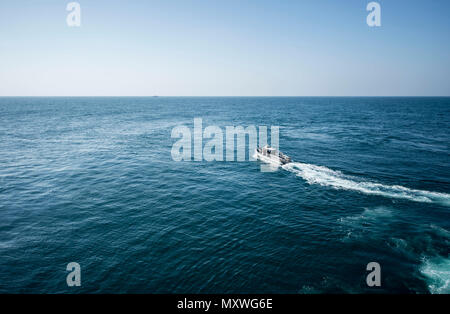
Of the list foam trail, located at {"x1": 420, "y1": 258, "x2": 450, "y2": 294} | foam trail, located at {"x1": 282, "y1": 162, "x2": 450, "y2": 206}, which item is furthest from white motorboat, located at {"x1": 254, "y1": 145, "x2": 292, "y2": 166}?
foam trail, located at {"x1": 420, "y1": 258, "x2": 450, "y2": 294}

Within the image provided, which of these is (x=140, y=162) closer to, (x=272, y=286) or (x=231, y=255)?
(x=231, y=255)

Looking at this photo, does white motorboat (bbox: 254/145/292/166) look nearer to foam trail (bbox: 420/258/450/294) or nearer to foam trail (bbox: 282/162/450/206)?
foam trail (bbox: 282/162/450/206)
